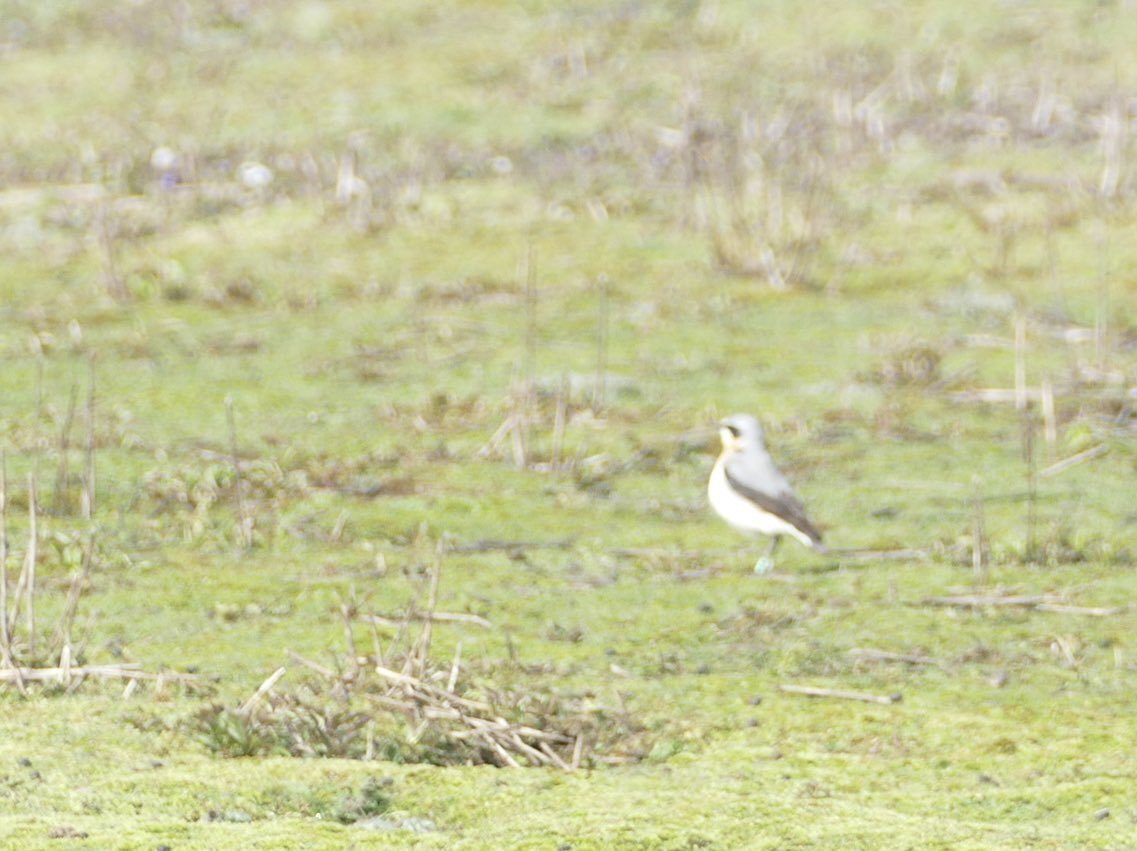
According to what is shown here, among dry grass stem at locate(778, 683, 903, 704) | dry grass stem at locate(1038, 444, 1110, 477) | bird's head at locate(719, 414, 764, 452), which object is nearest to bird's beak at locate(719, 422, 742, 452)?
bird's head at locate(719, 414, 764, 452)

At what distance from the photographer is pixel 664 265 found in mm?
13961

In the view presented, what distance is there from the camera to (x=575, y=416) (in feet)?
34.2

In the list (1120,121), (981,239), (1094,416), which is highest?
(1120,121)

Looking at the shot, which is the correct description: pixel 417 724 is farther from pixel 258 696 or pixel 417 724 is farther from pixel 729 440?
pixel 729 440

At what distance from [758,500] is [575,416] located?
2.31 metres

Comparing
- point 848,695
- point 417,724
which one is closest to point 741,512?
point 848,695

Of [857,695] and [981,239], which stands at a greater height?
[981,239]

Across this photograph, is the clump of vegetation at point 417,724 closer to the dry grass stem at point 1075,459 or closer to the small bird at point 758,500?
the small bird at point 758,500

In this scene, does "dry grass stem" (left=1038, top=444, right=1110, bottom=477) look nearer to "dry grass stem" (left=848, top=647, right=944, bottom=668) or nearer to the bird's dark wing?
the bird's dark wing

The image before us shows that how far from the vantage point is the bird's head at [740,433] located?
9070mm

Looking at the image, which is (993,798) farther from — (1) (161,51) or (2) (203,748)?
(1) (161,51)

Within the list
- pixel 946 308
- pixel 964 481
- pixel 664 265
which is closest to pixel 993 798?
pixel 964 481

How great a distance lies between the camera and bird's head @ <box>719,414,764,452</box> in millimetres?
9070

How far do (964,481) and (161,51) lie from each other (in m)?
13.8
